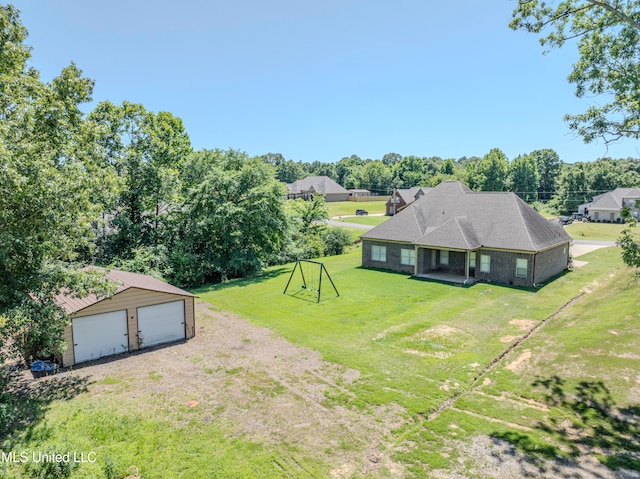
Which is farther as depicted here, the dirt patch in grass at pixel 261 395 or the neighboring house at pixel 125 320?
the neighboring house at pixel 125 320

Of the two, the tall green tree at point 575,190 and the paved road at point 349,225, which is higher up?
the tall green tree at point 575,190

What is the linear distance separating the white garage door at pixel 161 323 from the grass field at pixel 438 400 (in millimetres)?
1898

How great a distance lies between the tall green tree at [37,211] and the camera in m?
9.21

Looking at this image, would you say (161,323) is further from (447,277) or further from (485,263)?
(485,263)

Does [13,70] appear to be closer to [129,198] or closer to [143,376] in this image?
[143,376]

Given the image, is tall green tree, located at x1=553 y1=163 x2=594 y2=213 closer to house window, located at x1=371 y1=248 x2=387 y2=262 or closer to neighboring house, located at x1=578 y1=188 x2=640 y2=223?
neighboring house, located at x1=578 y1=188 x2=640 y2=223

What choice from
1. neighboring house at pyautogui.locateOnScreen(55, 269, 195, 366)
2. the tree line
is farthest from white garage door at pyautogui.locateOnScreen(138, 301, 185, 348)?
the tree line

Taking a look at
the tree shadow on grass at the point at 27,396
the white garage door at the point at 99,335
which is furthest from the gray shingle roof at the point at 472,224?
the tree shadow on grass at the point at 27,396

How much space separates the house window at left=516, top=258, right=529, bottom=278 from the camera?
2339 centimetres

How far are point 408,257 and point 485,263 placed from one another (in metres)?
4.96

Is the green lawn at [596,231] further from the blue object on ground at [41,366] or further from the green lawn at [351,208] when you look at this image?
the blue object on ground at [41,366]

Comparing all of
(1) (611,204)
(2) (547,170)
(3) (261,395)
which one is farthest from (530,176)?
(3) (261,395)

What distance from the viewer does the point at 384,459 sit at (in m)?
8.48

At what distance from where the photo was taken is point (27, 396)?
1131 centimetres
